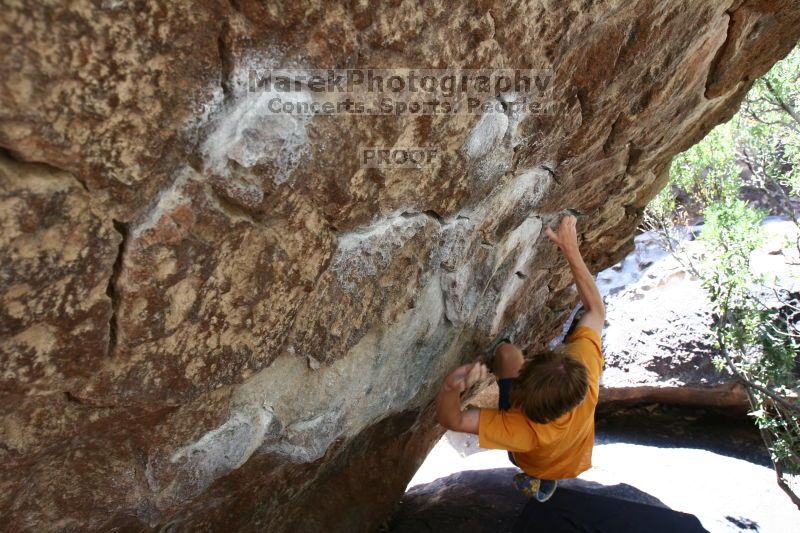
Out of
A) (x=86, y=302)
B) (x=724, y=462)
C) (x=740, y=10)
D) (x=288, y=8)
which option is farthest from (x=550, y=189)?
(x=724, y=462)

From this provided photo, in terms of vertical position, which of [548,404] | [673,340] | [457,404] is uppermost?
[673,340]

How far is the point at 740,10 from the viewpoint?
256 centimetres

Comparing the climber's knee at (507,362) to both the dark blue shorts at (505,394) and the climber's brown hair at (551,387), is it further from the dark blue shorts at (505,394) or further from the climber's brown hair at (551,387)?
the climber's brown hair at (551,387)

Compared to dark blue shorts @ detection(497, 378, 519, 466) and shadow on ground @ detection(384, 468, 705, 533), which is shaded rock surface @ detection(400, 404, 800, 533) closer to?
shadow on ground @ detection(384, 468, 705, 533)

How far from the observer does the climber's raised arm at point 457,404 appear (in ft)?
7.36

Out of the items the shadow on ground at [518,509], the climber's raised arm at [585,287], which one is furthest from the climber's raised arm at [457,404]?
the shadow on ground at [518,509]

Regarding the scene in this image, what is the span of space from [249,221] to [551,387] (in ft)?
3.66

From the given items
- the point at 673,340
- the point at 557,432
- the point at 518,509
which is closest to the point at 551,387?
the point at 557,432

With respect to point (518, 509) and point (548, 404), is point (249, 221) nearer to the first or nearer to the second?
point (548, 404)

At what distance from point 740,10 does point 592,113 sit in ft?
2.71

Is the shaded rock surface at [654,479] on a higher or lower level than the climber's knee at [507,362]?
lower

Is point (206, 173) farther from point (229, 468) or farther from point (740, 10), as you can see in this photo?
point (740, 10)

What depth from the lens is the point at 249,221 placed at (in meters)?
1.48

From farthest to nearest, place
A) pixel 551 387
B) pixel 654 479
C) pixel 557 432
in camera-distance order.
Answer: pixel 654 479, pixel 557 432, pixel 551 387
